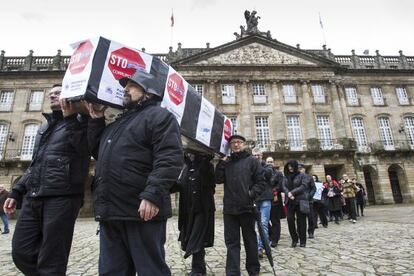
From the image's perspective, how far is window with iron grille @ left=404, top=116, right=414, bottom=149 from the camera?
26.3 m

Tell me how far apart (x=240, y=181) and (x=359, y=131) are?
25.5 m

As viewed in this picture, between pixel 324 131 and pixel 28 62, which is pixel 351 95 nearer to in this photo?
pixel 324 131

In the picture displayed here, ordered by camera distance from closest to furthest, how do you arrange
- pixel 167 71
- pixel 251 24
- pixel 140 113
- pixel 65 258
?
1. pixel 140 113
2. pixel 65 258
3. pixel 167 71
4. pixel 251 24

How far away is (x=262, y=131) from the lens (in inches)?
979

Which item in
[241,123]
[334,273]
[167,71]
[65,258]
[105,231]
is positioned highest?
[241,123]

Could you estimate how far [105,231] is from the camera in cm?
225

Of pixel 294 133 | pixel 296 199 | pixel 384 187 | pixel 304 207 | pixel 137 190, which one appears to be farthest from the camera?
pixel 294 133

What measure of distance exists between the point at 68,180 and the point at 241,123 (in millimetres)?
22554

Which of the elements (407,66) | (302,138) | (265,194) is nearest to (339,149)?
(302,138)

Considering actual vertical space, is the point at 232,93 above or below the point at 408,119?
above

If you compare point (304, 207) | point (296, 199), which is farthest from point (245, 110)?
point (304, 207)

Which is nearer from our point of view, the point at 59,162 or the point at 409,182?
the point at 59,162

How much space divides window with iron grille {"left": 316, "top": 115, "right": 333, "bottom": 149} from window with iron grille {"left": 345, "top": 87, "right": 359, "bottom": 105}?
3387 mm

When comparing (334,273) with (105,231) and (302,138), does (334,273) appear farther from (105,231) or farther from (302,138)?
(302,138)
